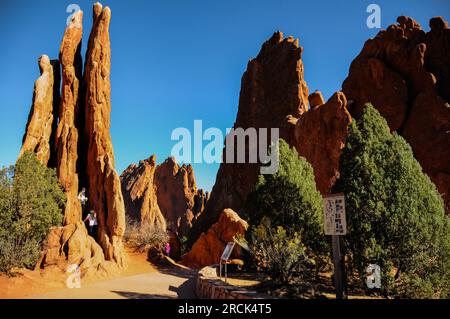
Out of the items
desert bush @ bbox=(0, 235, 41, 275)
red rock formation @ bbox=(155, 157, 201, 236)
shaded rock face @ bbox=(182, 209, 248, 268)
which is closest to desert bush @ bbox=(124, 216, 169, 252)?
shaded rock face @ bbox=(182, 209, 248, 268)

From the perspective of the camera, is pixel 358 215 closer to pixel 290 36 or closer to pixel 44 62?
pixel 44 62

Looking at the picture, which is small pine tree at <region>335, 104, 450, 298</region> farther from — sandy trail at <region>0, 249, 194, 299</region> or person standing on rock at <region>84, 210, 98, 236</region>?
person standing on rock at <region>84, 210, 98, 236</region>

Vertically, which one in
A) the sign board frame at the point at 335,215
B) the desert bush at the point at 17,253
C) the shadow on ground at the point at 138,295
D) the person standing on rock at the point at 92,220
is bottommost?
the shadow on ground at the point at 138,295

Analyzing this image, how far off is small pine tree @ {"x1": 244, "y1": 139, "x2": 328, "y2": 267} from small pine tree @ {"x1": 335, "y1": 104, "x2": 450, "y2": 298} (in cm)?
281

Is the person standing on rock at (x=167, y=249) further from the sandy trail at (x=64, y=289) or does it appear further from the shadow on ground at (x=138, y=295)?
the shadow on ground at (x=138, y=295)

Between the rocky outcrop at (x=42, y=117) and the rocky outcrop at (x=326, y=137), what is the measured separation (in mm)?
21070

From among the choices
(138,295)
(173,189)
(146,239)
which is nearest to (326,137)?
(146,239)

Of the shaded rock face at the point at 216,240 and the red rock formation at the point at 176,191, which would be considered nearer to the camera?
the shaded rock face at the point at 216,240

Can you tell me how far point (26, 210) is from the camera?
1466 centimetres

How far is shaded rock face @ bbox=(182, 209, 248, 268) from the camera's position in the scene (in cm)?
2192

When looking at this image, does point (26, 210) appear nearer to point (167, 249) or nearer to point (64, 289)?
point (64, 289)

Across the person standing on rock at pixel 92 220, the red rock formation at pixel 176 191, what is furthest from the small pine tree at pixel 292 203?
the red rock formation at pixel 176 191

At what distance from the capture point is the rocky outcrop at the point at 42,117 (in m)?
18.0
